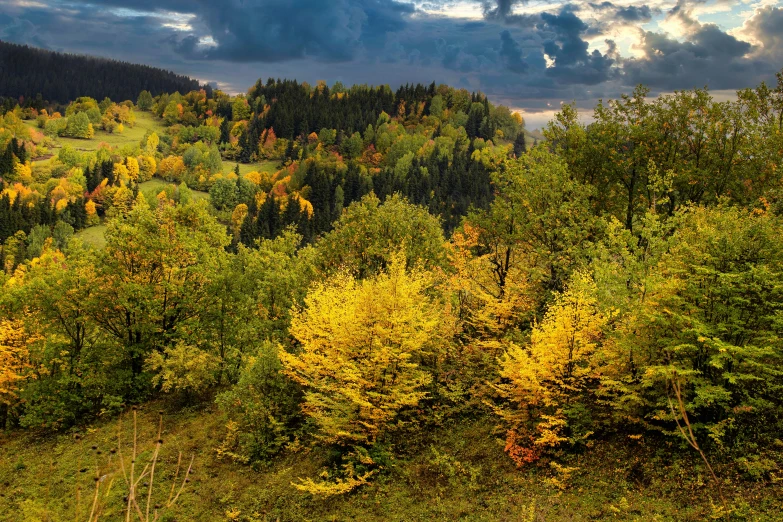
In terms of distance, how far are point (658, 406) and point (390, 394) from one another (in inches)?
460

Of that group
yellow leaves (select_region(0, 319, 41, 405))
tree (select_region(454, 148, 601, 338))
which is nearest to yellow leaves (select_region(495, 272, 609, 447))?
tree (select_region(454, 148, 601, 338))

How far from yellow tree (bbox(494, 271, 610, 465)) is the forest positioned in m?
0.14

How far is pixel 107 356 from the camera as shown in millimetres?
39188

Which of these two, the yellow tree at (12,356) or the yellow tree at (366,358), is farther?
the yellow tree at (12,356)

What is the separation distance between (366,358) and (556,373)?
29.0 feet

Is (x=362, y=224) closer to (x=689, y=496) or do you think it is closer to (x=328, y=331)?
(x=328, y=331)

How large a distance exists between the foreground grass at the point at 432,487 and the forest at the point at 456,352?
0.12 metres

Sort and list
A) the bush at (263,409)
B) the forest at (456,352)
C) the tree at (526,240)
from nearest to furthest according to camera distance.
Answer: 1. the forest at (456,352)
2. the bush at (263,409)
3. the tree at (526,240)

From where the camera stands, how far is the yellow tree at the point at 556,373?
74.0 feet

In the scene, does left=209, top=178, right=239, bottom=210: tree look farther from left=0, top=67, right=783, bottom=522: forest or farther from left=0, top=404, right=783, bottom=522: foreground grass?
left=0, top=404, right=783, bottom=522: foreground grass

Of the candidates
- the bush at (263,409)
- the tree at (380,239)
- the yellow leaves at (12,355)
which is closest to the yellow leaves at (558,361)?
the bush at (263,409)

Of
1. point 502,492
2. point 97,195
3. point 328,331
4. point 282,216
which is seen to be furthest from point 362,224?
point 97,195

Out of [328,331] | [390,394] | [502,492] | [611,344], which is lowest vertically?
[502,492]

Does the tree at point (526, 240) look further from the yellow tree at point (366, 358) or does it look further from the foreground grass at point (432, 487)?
the foreground grass at point (432, 487)
